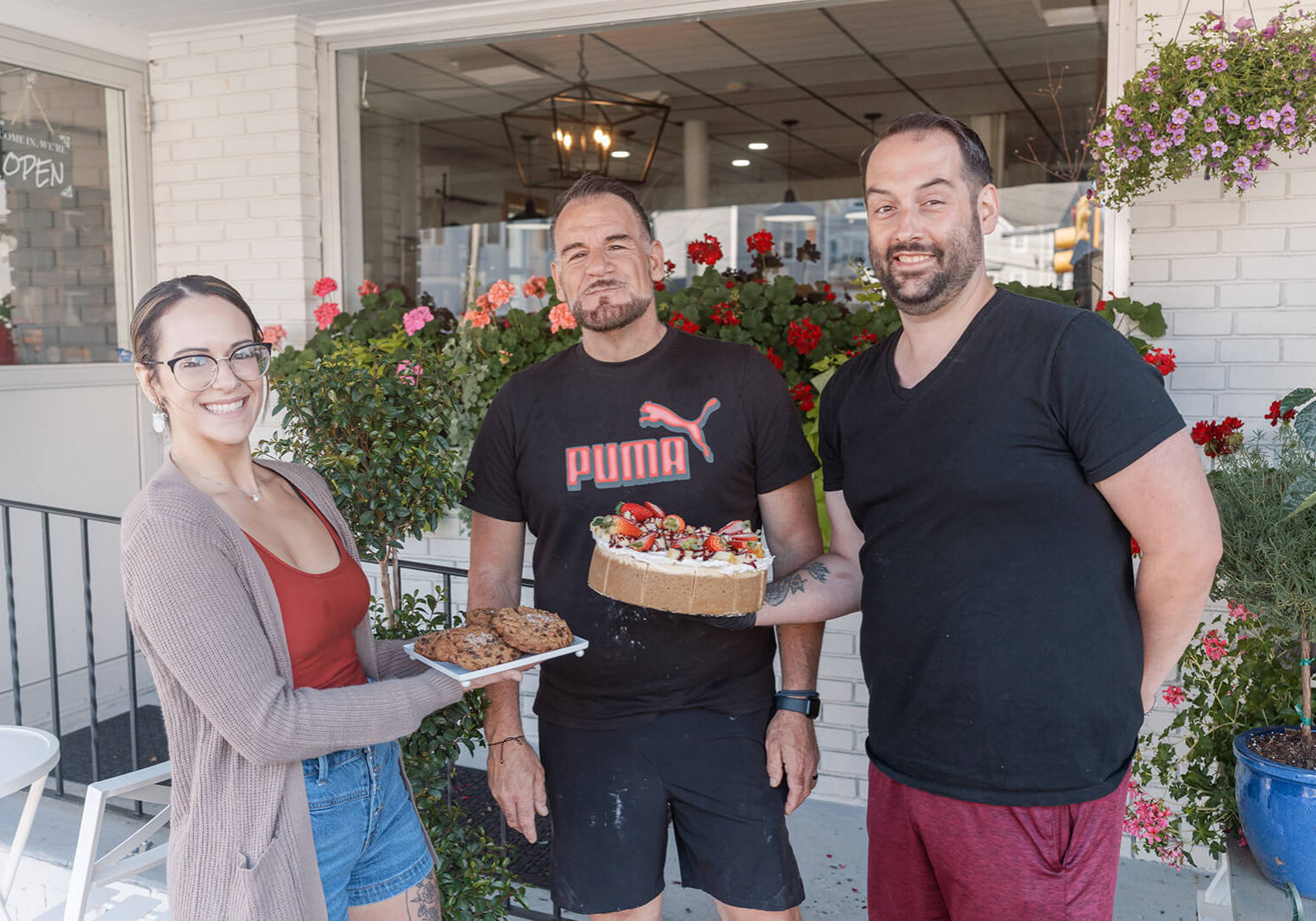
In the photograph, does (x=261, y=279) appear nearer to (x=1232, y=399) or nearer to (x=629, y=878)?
(x=629, y=878)

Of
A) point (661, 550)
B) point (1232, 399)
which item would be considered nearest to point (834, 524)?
point (661, 550)

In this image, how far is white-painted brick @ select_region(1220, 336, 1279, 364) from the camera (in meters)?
3.26

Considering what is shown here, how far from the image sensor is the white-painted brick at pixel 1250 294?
3.24 metres

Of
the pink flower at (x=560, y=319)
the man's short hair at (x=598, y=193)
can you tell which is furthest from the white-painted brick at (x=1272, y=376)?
the pink flower at (x=560, y=319)

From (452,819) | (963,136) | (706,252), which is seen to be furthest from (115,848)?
(706,252)

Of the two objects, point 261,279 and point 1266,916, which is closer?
point 1266,916

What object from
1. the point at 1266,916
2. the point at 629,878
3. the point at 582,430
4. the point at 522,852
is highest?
the point at 582,430

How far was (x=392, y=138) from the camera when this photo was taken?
6.59 m

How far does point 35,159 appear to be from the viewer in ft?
15.1

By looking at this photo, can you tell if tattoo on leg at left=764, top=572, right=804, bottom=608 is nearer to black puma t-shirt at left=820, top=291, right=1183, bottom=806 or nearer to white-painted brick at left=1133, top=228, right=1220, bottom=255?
black puma t-shirt at left=820, top=291, right=1183, bottom=806

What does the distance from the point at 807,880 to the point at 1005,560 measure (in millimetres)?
2203

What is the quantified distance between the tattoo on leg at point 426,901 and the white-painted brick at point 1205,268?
2919 millimetres

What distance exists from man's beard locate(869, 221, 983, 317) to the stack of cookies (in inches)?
32.9

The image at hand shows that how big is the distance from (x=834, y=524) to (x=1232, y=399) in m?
1.96
